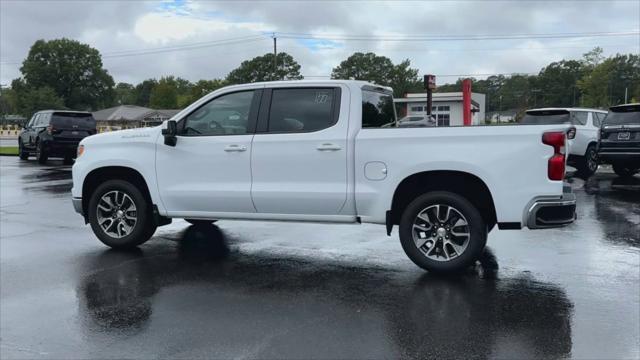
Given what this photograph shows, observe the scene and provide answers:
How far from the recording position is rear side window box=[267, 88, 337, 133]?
21.3ft

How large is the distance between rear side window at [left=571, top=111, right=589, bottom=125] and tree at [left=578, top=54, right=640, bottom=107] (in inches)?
3498

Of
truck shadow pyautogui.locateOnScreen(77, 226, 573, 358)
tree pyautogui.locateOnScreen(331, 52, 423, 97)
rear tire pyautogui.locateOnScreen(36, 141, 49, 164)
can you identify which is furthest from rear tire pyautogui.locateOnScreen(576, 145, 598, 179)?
tree pyautogui.locateOnScreen(331, 52, 423, 97)

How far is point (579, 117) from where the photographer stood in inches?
653

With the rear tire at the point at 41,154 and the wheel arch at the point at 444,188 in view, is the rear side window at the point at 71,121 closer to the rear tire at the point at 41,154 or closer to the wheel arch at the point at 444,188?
the rear tire at the point at 41,154

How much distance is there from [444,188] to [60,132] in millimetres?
18752

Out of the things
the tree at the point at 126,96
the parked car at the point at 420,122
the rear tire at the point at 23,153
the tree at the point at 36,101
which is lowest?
the rear tire at the point at 23,153

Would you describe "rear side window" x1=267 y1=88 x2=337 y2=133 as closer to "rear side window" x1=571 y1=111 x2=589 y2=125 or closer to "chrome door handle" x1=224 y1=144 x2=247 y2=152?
"chrome door handle" x1=224 y1=144 x2=247 y2=152

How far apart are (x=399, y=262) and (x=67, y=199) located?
26.8ft

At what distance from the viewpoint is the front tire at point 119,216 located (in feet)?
23.7

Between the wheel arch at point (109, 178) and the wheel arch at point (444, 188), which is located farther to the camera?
the wheel arch at point (109, 178)

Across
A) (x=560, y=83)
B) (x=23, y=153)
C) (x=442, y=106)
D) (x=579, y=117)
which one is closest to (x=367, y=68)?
(x=560, y=83)

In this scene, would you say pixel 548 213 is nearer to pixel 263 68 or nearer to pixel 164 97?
pixel 263 68

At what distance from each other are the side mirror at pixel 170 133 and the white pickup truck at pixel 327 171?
1 cm

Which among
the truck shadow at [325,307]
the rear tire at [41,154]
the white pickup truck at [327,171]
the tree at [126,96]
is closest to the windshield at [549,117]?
the white pickup truck at [327,171]
